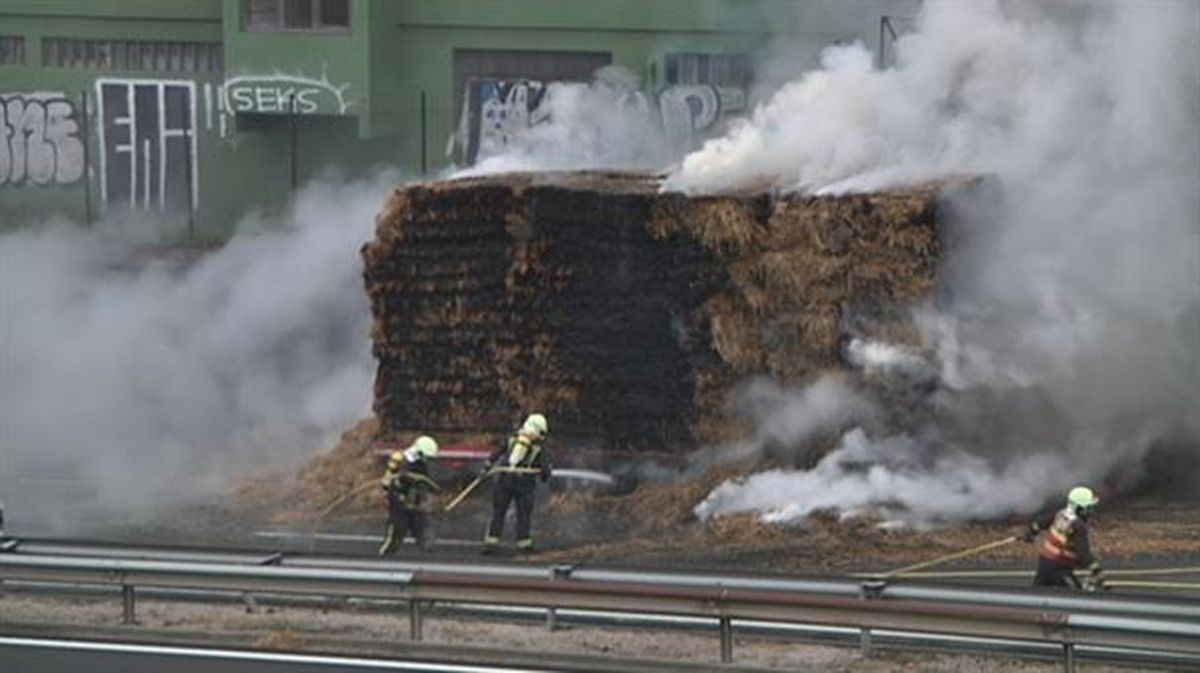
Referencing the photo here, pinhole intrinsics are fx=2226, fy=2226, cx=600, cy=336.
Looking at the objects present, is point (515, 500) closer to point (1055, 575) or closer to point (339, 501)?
point (339, 501)

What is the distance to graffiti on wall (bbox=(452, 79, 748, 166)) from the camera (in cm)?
3362

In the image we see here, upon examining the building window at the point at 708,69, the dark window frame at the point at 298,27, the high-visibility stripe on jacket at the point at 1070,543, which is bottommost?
the high-visibility stripe on jacket at the point at 1070,543

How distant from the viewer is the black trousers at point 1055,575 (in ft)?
50.8

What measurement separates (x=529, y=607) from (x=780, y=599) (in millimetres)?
1782

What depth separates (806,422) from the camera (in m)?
20.3

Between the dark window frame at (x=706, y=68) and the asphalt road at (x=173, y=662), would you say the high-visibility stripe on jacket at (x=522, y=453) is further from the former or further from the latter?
the dark window frame at (x=706, y=68)

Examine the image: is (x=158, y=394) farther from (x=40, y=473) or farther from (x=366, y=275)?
(x=366, y=275)

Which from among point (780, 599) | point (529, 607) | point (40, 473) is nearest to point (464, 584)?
point (529, 607)

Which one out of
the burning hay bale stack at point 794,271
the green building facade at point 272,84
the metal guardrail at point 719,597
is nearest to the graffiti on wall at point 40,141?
the green building facade at point 272,84

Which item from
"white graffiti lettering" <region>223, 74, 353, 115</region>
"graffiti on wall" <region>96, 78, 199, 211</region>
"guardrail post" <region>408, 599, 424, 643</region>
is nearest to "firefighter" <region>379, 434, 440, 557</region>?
"guardrail post" <region>408, 599, 424, 643</region>

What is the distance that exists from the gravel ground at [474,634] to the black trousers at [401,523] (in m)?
2.74

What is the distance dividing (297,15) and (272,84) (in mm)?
1220

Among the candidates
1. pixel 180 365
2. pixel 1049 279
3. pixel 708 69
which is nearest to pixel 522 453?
pixel 1049 279

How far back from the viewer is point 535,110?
34844mm
